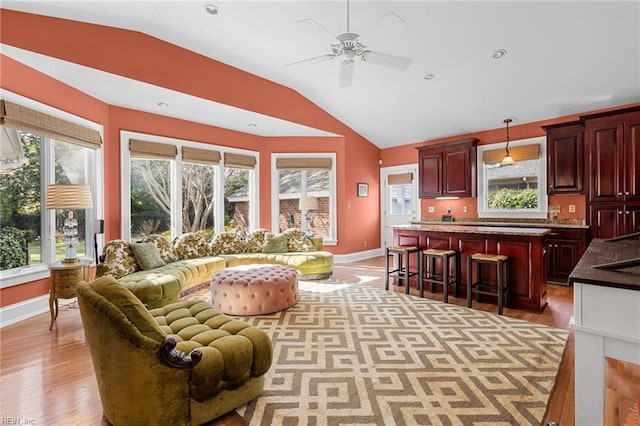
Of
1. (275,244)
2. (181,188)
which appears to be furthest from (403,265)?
(181,188)

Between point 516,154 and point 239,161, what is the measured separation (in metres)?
5.34

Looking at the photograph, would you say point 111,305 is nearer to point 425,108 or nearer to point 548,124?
point 425,108

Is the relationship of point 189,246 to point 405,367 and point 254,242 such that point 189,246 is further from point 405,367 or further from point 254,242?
point 405,367

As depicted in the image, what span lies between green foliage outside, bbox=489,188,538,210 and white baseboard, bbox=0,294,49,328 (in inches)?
285

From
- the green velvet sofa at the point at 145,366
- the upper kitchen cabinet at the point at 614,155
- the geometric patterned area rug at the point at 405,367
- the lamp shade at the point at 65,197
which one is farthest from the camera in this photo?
the upper kitchen cabinet at the point at 614,155

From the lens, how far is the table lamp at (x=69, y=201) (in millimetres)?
3207

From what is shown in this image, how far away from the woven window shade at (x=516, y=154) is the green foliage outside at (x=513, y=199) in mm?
591

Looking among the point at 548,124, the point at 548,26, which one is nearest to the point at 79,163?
the point at 548,26

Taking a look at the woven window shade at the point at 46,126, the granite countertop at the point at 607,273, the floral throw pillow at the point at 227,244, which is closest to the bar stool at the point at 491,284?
the granite countertop at the point at 607,273

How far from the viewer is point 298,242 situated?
567cm

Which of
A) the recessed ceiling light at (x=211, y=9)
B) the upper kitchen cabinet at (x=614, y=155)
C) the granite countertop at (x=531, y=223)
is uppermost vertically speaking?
the recessed ceiling light at (x=211, y=9)

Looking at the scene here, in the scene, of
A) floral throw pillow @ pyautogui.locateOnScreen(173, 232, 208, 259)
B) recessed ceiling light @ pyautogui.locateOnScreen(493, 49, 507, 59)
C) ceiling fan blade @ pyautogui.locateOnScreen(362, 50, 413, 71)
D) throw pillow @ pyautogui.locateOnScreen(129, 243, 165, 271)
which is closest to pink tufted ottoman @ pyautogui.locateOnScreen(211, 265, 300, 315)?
throw pillow @ pyautogui.locateOnScreen(129, 243, 165, 271)

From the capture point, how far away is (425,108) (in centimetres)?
582

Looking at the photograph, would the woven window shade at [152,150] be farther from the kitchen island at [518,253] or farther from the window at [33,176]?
the kitchen island at [518,253]
